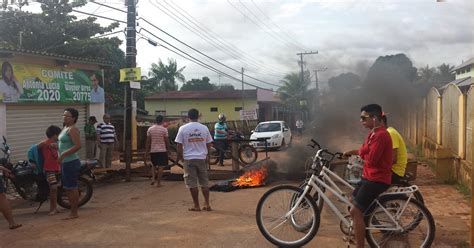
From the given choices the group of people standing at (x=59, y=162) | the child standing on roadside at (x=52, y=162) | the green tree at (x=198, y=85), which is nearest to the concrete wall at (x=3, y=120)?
the group of people standing at (x=59, y=162)

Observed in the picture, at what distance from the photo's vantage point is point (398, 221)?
16.7 feet

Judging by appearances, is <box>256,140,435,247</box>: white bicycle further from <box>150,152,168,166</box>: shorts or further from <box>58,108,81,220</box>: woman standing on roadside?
<box>150,152,168,166</box>: shorts

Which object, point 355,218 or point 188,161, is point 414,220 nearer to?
point 355,218

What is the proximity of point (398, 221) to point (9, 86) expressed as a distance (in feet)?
34.2

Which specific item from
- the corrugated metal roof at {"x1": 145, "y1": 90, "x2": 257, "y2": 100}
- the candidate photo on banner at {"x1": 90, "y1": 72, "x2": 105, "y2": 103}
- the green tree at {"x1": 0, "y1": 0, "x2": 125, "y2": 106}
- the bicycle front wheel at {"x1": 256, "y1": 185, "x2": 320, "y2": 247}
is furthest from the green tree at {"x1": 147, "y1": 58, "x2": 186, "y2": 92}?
the bicycle front wheel at {"x1": 256, "y1": 185, "x2": 320, "y2": 247}

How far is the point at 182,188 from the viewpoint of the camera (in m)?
10.5

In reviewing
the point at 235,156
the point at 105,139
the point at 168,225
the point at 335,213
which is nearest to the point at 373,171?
the point at 335,213

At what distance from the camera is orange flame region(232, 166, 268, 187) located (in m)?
10.4

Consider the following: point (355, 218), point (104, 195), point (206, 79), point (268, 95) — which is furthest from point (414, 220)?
point (206, 79)

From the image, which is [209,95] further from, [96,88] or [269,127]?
[96,88]

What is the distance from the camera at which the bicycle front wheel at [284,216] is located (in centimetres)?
549

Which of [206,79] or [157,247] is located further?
[206,79]

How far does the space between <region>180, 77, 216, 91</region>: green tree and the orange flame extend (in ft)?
180

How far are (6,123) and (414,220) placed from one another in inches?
418
